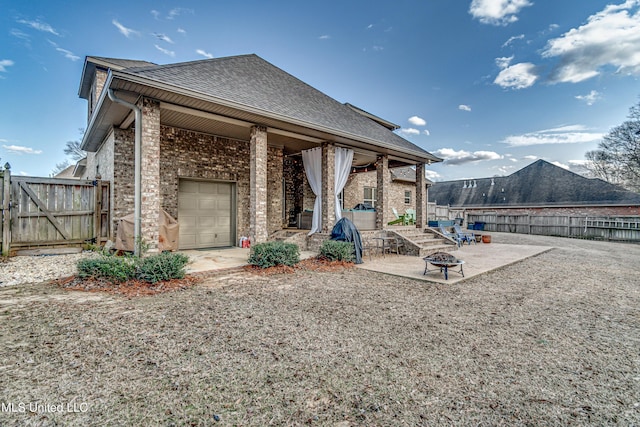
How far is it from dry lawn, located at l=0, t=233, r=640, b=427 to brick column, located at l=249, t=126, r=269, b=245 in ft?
8.79

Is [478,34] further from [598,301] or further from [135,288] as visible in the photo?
[135,288]

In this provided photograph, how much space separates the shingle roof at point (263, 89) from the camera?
236 inches

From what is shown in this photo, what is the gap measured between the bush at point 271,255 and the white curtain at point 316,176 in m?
2.76

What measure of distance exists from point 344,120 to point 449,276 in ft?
20.1

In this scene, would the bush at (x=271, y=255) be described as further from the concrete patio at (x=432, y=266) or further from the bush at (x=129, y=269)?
the concrete patio at (x=432, y=266)

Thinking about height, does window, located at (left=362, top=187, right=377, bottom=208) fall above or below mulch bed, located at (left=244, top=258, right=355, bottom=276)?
above

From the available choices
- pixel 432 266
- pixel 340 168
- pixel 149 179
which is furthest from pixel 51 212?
pixel 432 266

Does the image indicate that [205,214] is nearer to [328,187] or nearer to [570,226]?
[328,187]

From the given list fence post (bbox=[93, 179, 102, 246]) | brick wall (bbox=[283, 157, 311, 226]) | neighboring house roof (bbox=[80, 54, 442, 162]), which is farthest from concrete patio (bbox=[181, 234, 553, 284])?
neighboring house roof (bbox=[80, 54, 442, 162])

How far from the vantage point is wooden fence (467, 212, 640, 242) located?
49.6 feet

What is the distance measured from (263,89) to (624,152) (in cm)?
2492

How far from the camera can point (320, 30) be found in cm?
1045

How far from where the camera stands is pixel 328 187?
9109 mm

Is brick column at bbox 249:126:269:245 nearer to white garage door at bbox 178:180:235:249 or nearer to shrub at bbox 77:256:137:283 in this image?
white garage door at bbox 178:180:235:249
